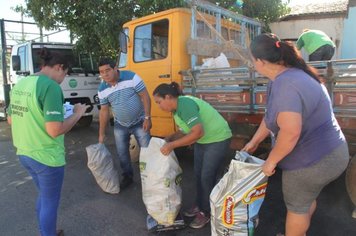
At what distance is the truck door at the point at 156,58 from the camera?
14.9ft

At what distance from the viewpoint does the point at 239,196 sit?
7.50ft

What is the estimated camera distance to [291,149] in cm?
193

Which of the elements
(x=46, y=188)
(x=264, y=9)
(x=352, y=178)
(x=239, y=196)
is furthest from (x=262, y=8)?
(x=46, y=188)

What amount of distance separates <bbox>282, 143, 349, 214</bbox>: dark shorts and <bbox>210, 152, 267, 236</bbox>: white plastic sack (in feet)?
0.63

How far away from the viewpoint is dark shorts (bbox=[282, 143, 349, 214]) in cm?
201

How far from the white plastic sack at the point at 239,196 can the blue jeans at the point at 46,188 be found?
1205 millimetres

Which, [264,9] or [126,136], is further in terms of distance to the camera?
[264,9]

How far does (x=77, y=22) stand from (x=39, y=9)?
1013 mm

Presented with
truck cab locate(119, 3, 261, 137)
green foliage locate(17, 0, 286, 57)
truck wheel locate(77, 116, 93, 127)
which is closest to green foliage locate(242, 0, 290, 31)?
green foliage locate(17, 0, 286, 57)

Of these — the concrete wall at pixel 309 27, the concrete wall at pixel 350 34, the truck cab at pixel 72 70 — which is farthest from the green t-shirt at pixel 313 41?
the concrete wall at pixel 350 34

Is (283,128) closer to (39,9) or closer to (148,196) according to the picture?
(148,196)

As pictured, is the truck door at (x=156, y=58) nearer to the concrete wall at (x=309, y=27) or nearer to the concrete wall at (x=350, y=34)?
the concrete wall at (x=309, y=27)

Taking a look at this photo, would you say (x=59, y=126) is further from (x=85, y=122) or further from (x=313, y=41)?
(x=85, y=122)

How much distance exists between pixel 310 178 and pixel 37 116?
189 cm
